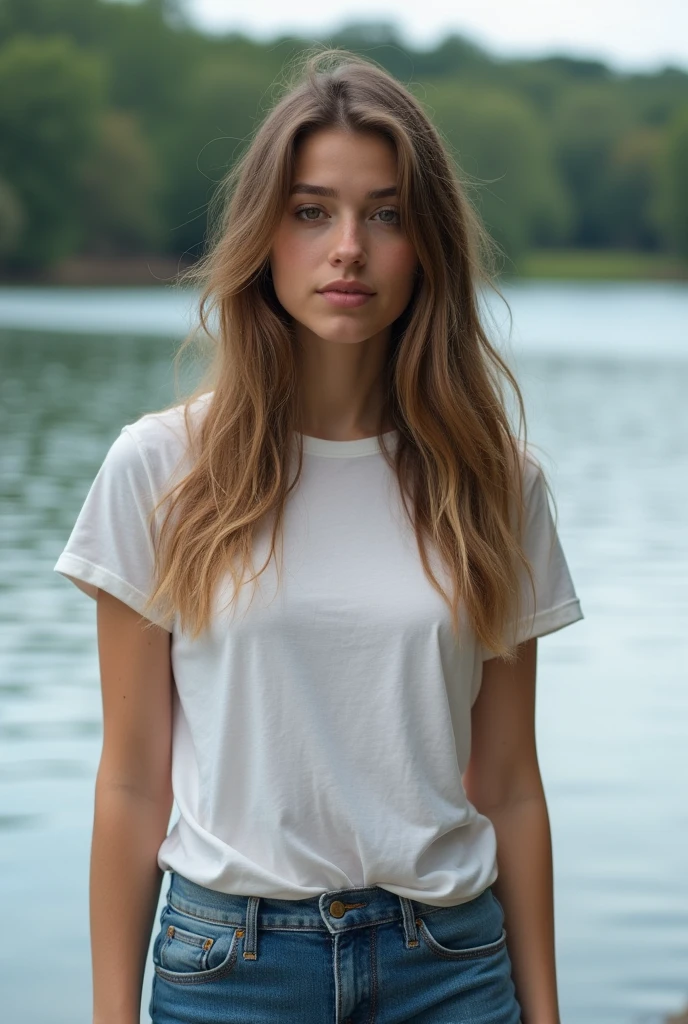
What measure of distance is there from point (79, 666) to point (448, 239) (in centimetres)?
430

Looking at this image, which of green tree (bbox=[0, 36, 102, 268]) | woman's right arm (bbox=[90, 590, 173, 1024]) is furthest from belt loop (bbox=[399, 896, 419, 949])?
green tree (bbox=[0, 36, 102, 268])

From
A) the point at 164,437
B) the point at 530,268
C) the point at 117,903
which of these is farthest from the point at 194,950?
the point at 530,268

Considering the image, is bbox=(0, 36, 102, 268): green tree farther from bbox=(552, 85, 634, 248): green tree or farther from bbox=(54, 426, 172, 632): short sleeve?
bbox=(54, 426, 172, 632): short sleeve

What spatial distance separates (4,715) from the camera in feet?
17.4

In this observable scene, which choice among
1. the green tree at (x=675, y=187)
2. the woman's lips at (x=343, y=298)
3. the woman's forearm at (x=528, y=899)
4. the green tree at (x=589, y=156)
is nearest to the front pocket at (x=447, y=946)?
the woman's forearm at (x=528, y=899)

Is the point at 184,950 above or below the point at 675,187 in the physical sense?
below

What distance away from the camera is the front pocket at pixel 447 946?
5.51ft

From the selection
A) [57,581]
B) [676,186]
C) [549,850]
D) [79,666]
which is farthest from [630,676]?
[676,186]

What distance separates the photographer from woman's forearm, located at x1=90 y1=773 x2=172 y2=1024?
1709mm

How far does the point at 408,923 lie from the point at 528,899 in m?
0.25

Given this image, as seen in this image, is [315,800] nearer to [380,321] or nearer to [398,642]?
[398,642]

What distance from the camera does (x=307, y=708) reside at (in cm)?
168

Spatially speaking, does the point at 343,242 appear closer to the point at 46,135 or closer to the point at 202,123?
the point at 46,135

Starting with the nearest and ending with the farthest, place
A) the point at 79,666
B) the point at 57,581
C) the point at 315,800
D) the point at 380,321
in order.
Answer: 1. the point at 315,800
2. the point at 380,321
3. the point at 79,666
4. the point at 57,581
